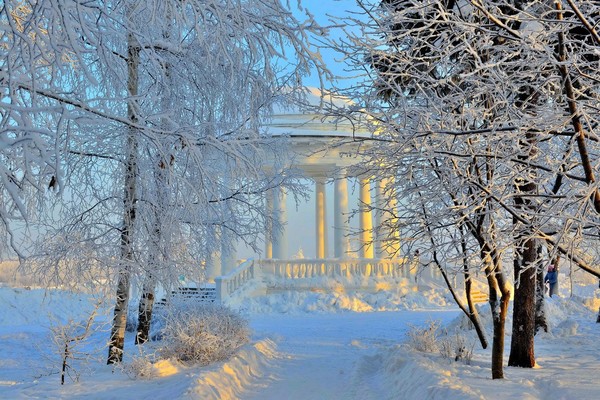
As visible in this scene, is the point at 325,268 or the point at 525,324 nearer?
the point at 525,324

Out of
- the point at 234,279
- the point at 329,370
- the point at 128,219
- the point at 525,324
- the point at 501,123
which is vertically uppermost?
the point at 501,123

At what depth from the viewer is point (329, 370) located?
10.5 metres

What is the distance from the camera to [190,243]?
1114 cm

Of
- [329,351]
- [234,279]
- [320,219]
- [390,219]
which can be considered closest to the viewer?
[390,219]

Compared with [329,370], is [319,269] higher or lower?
higher

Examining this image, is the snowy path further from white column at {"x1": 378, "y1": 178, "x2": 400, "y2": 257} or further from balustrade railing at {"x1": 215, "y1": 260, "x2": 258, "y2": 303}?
balustrade railing at {"x1": 215, "y1": 260, "x2": 258, "y2": 303}

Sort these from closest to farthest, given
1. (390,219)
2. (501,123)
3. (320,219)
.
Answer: (501,123), (390,219), (320,219)

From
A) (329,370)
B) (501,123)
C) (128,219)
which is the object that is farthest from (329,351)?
(501,123)

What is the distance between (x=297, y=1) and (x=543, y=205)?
2735 millimetres

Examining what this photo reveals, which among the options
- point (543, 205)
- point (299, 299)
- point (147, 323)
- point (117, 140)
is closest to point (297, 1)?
point (543, 205)

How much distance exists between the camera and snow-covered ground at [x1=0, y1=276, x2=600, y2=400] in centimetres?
769

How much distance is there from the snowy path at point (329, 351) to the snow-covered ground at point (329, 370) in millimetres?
19

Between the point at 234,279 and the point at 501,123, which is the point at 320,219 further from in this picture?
the point at 501,123

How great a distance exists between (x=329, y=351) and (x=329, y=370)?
2.35 metres
